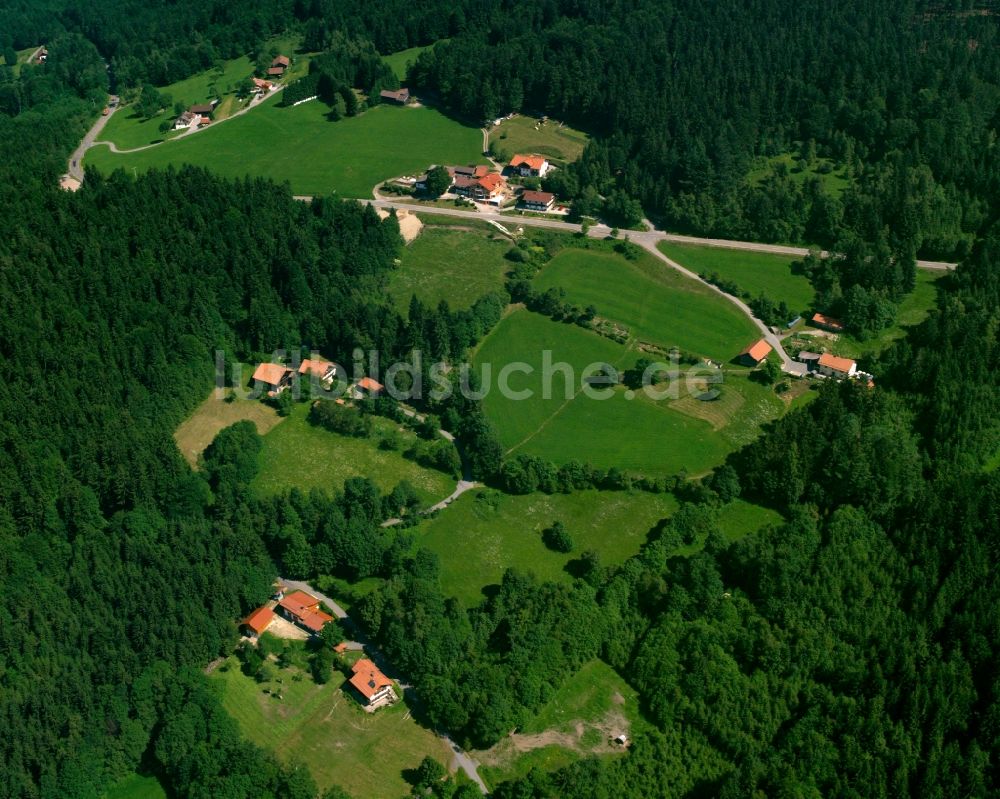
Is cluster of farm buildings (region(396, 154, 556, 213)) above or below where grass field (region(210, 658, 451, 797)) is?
above

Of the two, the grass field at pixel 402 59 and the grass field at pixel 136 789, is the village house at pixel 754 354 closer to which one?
the grass field at pixel 136 789

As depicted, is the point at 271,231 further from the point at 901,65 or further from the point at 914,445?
the point at 901,65

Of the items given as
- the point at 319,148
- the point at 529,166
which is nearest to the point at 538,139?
the point at 529,166

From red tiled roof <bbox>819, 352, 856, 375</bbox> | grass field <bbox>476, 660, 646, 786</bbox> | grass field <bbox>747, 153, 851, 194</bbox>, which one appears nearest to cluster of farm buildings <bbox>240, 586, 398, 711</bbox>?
grass field <bbox>476, 660, 646, 786</bbox>

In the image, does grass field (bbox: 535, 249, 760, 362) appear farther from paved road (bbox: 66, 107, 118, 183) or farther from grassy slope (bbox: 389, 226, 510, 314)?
paved road (bbox: 66, 107, 118, 183)

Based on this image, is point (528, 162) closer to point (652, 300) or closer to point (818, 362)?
point (652, 300)

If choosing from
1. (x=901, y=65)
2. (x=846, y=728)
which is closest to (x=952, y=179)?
(x=901, y=65)
